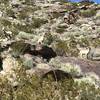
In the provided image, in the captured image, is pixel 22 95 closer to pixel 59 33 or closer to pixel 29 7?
pixel 59 33

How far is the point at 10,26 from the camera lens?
29375 millimetres

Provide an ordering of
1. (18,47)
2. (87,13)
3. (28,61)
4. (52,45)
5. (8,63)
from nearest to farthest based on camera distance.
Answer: (8,63), (28,61), (18,47), (52,45), (87,13)

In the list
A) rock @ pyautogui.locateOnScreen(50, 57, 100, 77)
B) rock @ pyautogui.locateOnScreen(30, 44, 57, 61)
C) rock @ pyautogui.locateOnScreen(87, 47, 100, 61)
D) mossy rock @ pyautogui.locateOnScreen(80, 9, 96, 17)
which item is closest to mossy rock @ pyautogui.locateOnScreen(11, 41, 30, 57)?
rock @ pyautogui.locateOnScreen(30, 44, 57, 61)

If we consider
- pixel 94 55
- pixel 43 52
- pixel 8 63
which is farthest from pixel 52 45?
pixel 8 63

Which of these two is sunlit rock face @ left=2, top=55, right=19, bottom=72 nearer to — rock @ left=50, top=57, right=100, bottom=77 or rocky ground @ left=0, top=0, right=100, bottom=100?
rocky ground @ left=0, top=0, right=100, bottom=100

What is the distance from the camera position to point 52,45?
73.9 feet

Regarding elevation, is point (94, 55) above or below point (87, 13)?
below

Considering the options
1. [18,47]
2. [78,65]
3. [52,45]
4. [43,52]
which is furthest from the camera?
[52,45]

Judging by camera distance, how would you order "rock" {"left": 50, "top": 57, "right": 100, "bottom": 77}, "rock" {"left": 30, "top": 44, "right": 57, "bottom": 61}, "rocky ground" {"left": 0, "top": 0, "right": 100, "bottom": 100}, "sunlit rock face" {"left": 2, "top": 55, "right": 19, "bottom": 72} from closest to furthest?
1. "rocky ground" {"left": 0, "top": 0, "right": 100, "bottom": 100}
2. "sunlit rock face" {"left": 2, "top": 55, "right": 19, "bottom": 72}
3. "rock" {"left": 50, "top": 57, "right": 100, "bottom": 77}
4. "rock" {"left": 30, "top": 44, "right": 57, "bottom": 61}

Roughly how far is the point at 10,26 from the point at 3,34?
557 centimetres

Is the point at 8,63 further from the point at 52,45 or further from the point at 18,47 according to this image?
the point at 52,45

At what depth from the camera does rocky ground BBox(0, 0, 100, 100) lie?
14.1m

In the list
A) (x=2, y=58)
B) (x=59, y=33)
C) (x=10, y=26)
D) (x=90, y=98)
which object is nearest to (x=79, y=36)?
(x=59, y=33)

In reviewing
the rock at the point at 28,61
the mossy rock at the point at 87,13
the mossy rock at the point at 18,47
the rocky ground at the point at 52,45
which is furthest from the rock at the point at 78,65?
the mossy rock at the point at 87,13
